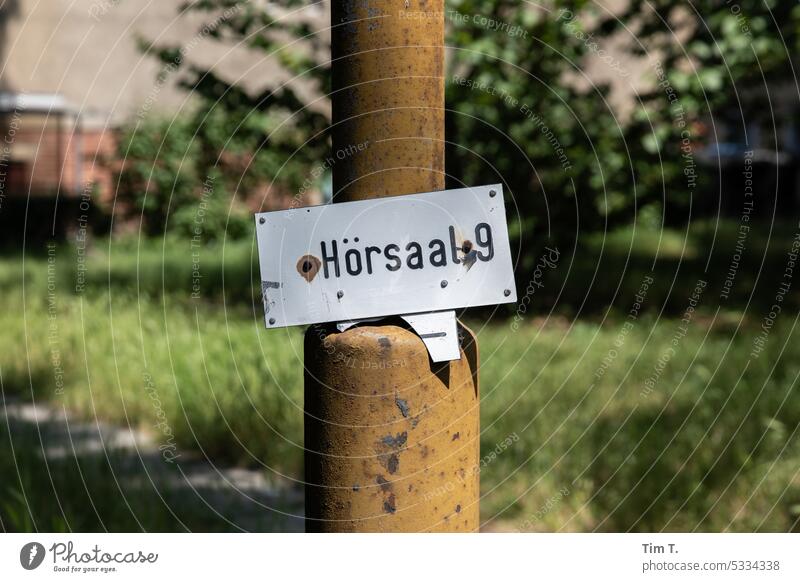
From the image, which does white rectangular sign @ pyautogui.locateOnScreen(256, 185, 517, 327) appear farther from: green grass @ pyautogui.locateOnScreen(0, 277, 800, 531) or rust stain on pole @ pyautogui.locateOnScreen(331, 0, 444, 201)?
green grass @ pyautogui.locateOnScreen(0, 277, 800, 531)

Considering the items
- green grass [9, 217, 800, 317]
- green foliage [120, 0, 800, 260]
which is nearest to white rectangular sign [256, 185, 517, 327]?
green foliage [120, 0, 800, 260]

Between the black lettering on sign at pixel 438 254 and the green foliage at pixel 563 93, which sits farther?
the green foliage at pixel 563 93

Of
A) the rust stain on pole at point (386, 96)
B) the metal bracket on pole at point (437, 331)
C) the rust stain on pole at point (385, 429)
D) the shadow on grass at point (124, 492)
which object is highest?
the rust stain on pole at point (386, 96)

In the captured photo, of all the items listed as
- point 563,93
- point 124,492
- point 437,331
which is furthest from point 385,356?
point 563,93

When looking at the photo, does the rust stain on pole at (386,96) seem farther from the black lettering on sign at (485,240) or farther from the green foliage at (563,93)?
the green foliage at (563,93)

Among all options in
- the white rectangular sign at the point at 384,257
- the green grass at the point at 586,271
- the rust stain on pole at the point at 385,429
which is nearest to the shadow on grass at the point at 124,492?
the rust stain on pole at the point at 385,429

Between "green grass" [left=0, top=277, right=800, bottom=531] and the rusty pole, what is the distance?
4.35 feet

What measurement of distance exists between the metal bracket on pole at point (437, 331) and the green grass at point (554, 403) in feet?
4.76

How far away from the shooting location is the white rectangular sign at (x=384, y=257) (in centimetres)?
135

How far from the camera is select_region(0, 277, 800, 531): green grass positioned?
10.7ft

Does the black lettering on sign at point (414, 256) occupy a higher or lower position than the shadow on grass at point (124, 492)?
higher

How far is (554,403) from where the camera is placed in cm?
424

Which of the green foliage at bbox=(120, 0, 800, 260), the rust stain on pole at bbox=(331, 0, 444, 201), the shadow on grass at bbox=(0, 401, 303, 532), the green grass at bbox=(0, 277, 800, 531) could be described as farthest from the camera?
the green foliage at bbox=(120, 0, 800, 260)

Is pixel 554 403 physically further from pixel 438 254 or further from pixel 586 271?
pixel 586 271
